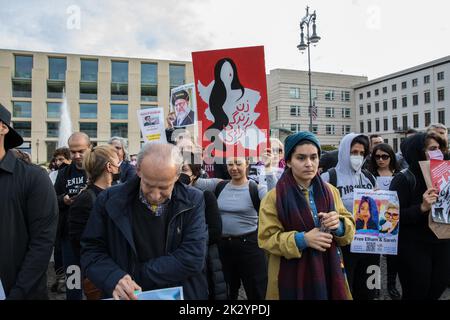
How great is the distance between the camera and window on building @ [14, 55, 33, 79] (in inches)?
1922

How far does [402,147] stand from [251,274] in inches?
78.9

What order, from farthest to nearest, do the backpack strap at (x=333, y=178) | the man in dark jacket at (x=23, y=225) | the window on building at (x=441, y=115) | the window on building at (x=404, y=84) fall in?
the window on building at (x=404, y=84), the window on building at (x=441, y=115), the backpack strap at (x=333, y=178), the man in dark jacket at (x=23, y=225)

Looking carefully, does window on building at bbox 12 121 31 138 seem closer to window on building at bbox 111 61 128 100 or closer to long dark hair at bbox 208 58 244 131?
window on building at bbox 111 61 128 100

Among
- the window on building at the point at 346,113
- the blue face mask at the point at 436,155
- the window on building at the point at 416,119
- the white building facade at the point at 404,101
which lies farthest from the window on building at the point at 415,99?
the blue face mask at the point at 436,155

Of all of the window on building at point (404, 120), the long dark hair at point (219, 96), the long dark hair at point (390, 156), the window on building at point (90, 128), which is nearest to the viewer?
the long dark hair at point (219, 96)

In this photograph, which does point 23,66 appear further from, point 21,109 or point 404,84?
point 404,84

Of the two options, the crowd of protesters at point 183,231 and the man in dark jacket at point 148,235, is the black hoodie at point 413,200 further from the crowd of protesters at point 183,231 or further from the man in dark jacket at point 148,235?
the man in dark jacket at point 148,235

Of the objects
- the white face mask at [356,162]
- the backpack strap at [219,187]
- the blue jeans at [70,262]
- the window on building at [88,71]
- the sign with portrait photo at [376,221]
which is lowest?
the blue jeans at [70,262]

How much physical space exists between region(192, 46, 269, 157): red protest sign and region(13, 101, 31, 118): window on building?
5252cm

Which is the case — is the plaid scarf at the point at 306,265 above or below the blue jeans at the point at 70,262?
above

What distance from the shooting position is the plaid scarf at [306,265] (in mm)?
2309

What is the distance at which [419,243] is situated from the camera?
3.09 metres

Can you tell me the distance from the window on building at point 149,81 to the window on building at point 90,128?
27.3 feet

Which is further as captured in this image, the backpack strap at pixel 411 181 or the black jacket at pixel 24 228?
the backpack strap at pixel 411 181
